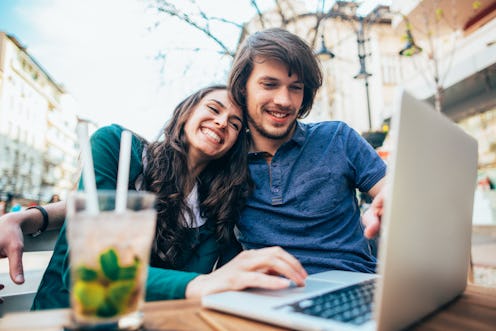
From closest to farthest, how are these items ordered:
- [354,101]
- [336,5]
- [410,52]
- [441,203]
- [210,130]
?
1. [441,203]
2. [210,130]
3. [410,52]
4. [336,5]
5. [354,101]

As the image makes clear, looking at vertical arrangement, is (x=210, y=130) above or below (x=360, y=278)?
above

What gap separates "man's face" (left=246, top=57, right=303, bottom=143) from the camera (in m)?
1.96

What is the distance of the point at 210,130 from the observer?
1765mm

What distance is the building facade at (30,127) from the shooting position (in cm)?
2816

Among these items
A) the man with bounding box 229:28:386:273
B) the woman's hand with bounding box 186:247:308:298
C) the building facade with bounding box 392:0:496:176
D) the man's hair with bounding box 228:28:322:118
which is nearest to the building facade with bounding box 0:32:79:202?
the building facade with bounding box 392:0:496:176

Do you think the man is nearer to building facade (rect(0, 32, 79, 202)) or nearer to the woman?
the woman

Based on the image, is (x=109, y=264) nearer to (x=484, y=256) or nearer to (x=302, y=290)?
Result: (x=302, y=290)

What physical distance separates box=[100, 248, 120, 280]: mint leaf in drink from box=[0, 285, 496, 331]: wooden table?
12 centimetres

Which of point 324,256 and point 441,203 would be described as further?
point 324,256

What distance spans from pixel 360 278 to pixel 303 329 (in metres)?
0.53

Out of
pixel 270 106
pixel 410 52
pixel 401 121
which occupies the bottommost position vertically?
pixel 401 121

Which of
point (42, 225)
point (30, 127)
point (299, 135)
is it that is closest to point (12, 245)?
point (42, 225)

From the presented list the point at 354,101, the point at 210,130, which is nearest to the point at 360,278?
the point at 210,130

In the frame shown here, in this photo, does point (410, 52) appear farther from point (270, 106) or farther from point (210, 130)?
point (210, 130)
